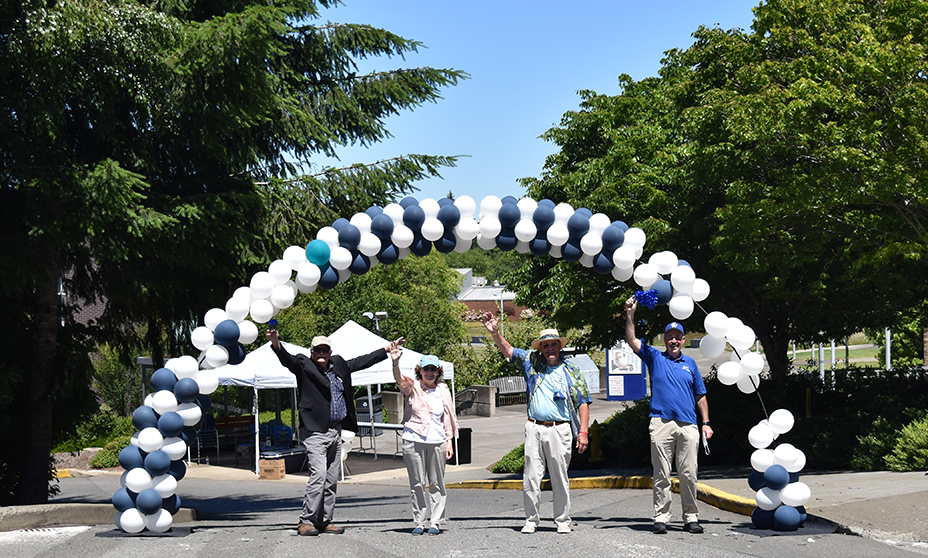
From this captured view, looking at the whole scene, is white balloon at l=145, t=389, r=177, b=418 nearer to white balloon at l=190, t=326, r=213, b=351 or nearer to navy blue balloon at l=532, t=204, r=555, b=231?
white balloon at l=190, t=326, r=213, b=351

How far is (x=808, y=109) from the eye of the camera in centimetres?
1168

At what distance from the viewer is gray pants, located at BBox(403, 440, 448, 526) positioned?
313 inches

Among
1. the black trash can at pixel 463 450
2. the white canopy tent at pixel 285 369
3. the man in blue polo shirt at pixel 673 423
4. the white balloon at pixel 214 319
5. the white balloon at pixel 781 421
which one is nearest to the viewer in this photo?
the man in blue polo shirt at pixel 673 423

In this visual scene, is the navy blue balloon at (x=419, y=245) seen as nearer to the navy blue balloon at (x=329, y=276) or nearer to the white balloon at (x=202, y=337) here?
the navy blue balloon at (x=329, y=276)

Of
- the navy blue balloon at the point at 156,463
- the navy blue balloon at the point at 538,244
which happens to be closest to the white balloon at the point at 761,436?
the navy blue balloon at the point at 538,244

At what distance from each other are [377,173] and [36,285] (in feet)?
16.1

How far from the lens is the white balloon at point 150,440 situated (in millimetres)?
8172

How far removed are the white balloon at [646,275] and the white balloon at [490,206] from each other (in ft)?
5.38

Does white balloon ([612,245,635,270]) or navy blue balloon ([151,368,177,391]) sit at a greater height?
white balloon ([612,245,635,270])

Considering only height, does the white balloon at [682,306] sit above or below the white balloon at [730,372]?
above

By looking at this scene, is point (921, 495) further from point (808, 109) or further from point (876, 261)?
point (808, 109)

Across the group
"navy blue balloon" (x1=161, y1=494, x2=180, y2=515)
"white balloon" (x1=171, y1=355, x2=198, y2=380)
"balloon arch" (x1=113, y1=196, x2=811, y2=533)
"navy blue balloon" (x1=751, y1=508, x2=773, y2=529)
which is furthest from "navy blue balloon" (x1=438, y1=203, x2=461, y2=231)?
"navy blue balloon" (x1=751, y1=508, x2=773, y2=529)

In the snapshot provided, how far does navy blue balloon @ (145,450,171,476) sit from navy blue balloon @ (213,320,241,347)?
4.03ft

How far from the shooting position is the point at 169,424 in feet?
27.1
